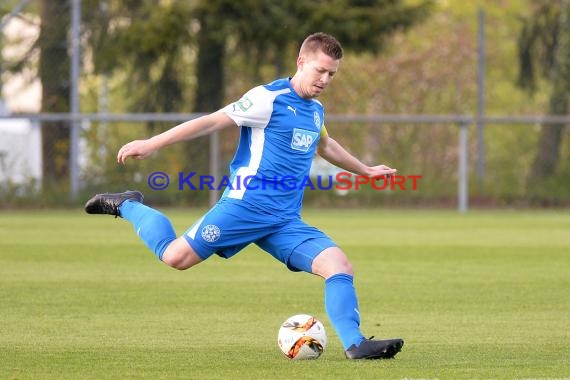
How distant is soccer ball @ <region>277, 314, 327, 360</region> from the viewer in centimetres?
767

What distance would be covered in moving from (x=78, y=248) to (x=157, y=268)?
2.71 meters

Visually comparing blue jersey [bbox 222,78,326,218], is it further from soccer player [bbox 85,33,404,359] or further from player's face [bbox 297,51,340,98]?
player's face [bbox 297,51,340,98]

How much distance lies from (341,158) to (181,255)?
4.30 feet

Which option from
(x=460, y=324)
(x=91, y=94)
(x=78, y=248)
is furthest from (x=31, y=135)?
(x=460, y=324)

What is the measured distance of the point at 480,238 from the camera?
62.7ft

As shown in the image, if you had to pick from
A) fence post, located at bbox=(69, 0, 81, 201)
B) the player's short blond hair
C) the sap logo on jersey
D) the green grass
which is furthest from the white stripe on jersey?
fence post, located at bbox=(69, 0, 81, 201)

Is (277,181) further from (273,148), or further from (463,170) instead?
(463,170)

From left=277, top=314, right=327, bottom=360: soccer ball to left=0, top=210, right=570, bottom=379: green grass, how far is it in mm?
85

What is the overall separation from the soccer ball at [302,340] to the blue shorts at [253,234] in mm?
336

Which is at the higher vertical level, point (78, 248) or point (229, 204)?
point (229, 204)

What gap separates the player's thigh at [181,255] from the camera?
7898mm

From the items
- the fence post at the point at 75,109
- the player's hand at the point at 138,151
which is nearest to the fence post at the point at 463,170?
the fence post at the point at 75,109

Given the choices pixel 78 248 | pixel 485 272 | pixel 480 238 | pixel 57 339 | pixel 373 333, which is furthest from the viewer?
pixel 480 238

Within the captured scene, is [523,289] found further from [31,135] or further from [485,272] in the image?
[31,135]
